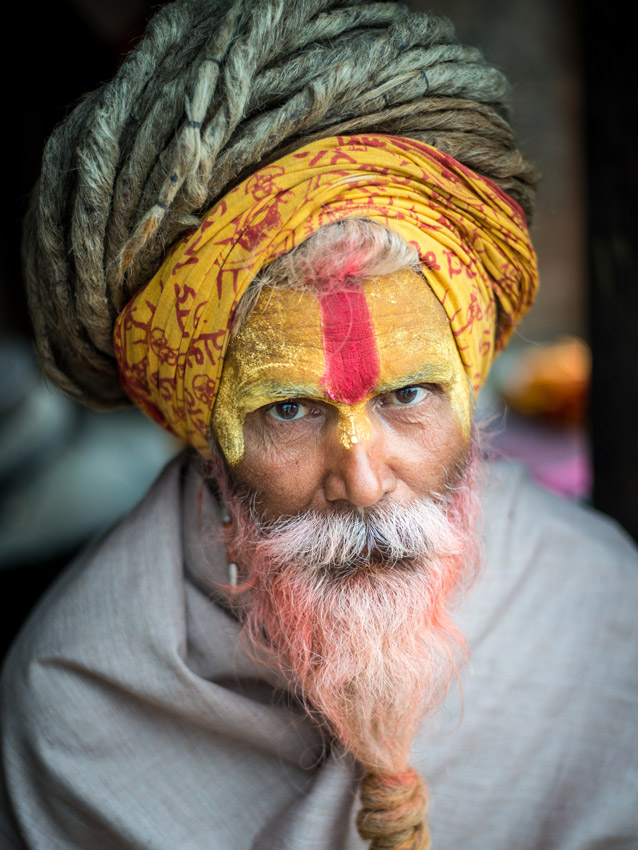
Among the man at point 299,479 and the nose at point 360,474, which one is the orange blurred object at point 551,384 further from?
the nose at point 360,474

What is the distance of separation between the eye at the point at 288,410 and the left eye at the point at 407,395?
169mm

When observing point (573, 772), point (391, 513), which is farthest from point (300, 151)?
point (573, 772)

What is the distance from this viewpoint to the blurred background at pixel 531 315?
2141 millimetres

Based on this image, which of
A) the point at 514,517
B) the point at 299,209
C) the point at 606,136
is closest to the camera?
the point at 299,209

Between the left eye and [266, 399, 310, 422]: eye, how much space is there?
0.17m

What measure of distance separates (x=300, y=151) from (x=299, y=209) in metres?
0.12

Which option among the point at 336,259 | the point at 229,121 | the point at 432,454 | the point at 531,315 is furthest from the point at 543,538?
the point at 531,315

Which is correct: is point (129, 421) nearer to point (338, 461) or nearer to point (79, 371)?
point (79, 371)

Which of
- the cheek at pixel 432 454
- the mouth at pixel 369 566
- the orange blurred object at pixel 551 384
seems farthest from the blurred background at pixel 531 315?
the mouth at pixel 369 566

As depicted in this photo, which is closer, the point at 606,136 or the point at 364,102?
the point at 364,102

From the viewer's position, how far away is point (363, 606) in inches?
52.8

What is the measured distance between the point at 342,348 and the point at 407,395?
18 centimetres

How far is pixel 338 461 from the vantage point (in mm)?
1305

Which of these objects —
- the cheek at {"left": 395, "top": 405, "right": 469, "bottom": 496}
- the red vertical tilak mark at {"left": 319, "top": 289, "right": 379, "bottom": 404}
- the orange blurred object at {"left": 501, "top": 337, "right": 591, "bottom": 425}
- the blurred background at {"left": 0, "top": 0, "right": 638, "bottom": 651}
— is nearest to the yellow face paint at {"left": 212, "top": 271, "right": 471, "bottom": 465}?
the red vertical tilak mark at {"left": 319, "top": 289, "right": 379, "bottom": 404}
